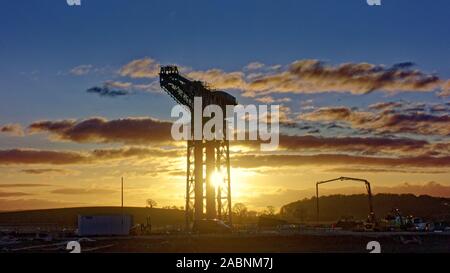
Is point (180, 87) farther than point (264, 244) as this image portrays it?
Yes

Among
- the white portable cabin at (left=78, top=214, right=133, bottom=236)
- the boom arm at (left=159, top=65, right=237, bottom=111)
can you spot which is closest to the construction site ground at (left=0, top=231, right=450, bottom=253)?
the white portable cabin at (left=78, top=214, right=133, bottom=236)

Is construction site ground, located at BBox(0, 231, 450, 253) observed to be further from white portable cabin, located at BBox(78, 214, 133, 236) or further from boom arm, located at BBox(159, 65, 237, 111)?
boom arm, located at BBox(159, 65, 237, 111)

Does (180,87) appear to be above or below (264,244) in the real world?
above

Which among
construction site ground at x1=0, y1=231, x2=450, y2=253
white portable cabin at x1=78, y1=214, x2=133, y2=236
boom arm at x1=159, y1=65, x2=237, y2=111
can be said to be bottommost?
construction site ground at x1=0, y1=231, x2=450, y2=253

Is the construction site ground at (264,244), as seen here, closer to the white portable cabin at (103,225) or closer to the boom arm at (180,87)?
the white portable cabin at (103,225)

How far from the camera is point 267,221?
10100 centimetres

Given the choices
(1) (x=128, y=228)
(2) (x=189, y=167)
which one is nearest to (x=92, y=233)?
(1) (x=128, y=228)

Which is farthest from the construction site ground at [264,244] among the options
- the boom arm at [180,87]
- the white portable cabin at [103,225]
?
the boom arm at [180,87]

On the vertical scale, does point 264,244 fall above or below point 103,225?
below

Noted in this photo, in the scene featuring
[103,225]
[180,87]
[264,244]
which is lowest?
[264,244]

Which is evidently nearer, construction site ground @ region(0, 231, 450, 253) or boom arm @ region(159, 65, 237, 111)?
construction site ground @ region(0, 231, 450, 253)
